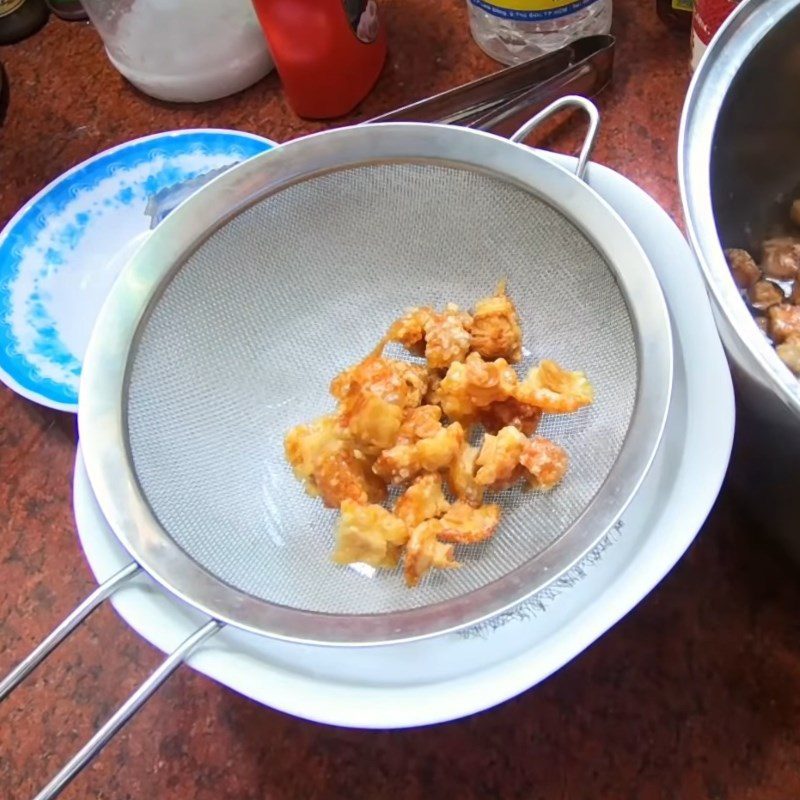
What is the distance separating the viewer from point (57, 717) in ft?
2.64

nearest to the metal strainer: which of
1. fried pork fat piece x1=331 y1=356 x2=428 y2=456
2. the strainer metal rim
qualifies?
the strainer metal rim

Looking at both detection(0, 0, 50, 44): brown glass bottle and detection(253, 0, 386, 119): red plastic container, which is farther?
detection(0, 0, 50, 44): brown glass bottle

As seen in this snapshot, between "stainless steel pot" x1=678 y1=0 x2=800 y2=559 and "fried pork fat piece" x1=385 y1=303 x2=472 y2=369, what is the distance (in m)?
0.24

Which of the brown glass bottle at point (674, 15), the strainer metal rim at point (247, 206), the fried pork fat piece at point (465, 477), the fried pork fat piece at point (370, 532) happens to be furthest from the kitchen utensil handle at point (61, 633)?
the brown glass bottle at point (674, 15)

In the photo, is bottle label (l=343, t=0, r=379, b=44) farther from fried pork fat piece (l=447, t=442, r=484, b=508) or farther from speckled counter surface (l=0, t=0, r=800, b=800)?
fried pork fat piece (l=447, t=442, r=484, b=508)

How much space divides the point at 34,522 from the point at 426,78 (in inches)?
28.1

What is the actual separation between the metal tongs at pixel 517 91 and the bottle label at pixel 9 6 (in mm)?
468

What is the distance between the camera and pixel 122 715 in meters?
0.53

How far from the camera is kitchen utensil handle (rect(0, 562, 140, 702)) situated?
0.54m

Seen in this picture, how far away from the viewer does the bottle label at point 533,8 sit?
0.91 metres

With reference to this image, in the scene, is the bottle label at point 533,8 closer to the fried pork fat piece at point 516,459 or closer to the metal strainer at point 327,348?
the metal strainer at point 327,348

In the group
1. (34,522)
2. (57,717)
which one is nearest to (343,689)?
(57,717)

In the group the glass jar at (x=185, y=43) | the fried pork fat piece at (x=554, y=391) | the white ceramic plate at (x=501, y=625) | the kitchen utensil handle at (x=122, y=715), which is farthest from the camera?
the glass jar at (x=185, y=43)

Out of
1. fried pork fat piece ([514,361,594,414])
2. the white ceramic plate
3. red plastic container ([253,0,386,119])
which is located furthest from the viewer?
red plastic container ([253,0,386,119])
